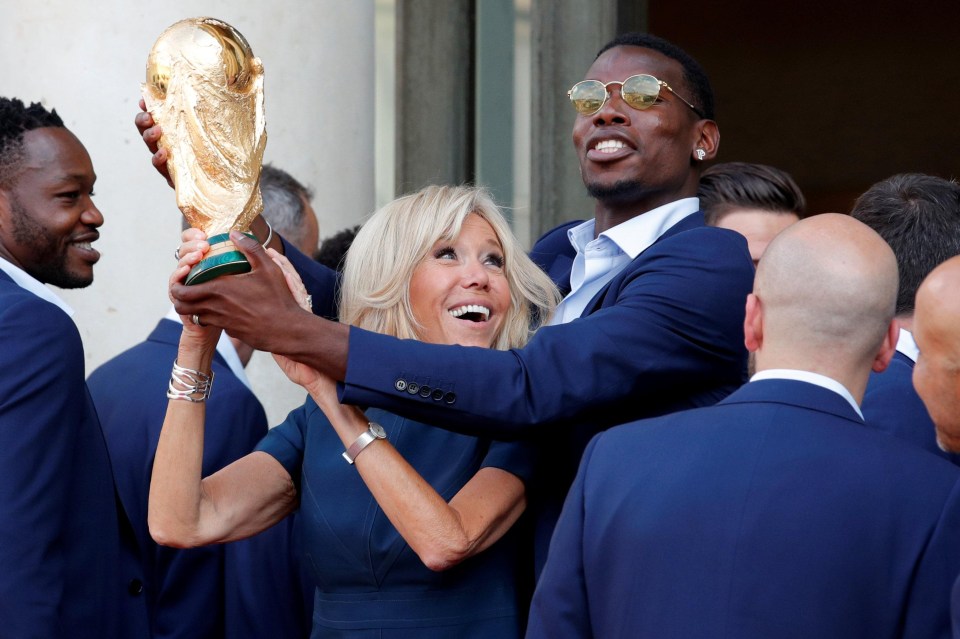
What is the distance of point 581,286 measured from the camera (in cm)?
340

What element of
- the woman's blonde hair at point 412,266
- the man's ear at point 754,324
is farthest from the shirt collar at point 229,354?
the man's ear at point 754,324

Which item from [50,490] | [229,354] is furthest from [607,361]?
[229,354]

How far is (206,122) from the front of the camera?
2889 mm

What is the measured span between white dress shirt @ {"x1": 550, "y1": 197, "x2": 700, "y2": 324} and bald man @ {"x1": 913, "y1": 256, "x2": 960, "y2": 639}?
1134 mm

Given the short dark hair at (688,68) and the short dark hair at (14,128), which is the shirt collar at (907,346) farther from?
the short dark hair at (14,128)

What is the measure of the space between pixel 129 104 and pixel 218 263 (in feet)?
8.07

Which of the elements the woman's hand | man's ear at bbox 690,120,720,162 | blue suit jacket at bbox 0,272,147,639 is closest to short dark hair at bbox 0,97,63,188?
blue suit jacket at bbox 0,272,147,639

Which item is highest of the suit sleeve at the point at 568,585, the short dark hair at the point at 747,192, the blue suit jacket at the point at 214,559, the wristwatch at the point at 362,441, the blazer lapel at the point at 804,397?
the short dark hair at the point at 747,192

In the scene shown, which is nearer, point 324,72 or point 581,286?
point 581,286

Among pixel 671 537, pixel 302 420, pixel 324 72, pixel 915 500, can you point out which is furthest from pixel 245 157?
pixel 324 72

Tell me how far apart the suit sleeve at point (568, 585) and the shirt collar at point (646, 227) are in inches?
39.0

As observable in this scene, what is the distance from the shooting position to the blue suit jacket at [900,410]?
111 inches

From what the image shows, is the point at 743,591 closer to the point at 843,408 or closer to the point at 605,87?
the point at 843,408

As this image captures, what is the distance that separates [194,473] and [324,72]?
2.65m
